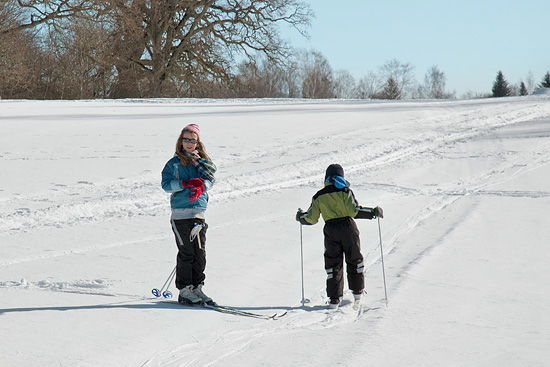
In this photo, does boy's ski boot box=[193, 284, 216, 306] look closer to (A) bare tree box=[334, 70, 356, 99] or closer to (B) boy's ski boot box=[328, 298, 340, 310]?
(B) boy's ski boot box=[328, 298, 340, 310]

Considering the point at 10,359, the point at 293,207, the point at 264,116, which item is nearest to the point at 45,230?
the point at 293,207

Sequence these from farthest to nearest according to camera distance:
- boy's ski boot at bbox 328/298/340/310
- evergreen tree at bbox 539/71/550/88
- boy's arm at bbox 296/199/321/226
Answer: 1. evergreen tree at bbox 539/71/550/88
2. boy's arm at bbox 296/199/321/226
3. boy's ski boot at bbox 328/298/340/310

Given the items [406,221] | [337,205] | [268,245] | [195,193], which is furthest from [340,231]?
[406,221]

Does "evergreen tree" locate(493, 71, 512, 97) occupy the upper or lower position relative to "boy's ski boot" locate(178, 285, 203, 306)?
upper

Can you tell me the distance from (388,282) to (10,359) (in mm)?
3997

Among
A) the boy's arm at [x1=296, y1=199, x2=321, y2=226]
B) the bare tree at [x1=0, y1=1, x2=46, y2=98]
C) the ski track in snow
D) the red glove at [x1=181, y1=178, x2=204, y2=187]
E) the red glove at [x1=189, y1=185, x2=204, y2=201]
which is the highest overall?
the bare tree at [x1=0, y1=1, x2=46, y2=98]

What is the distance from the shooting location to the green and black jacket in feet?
22.0

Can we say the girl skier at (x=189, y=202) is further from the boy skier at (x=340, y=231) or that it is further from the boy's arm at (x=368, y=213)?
the boy's arm at (x=368, y=213)

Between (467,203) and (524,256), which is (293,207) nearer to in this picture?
(467,203)

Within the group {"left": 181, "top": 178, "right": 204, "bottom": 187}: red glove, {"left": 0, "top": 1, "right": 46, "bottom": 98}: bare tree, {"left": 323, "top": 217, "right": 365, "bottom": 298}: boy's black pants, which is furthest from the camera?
{"left": 0, "top": 1, "right": 46, "bottom": 98}: bare tree

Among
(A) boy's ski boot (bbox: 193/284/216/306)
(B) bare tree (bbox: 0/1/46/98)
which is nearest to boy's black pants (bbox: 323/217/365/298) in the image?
(A) boy's ski boot (bbox: 193/284/216/306)

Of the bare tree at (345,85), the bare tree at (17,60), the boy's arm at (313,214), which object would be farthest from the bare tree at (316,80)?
the boy's arm at (313,214)

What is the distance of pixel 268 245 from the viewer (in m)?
9.11

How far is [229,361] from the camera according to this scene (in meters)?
4.86
